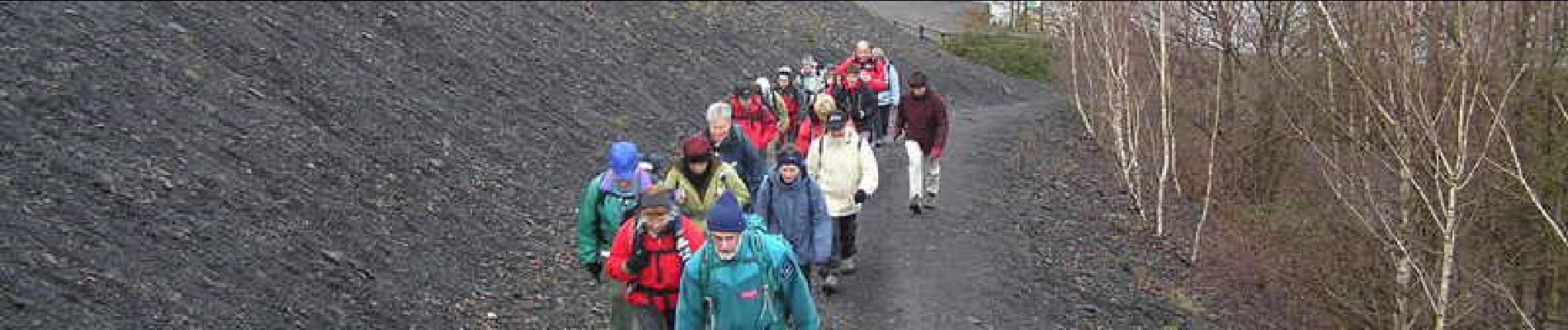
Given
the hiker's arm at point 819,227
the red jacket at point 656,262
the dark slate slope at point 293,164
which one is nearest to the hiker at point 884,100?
the dark slate slope at point 293,164

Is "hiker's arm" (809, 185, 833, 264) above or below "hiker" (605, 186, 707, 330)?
below

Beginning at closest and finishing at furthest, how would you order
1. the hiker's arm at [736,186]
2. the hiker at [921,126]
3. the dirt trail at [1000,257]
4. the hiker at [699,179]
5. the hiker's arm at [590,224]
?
the hiker's arm at [590,224] < the hiker at [699,179] < the hiker's arm at [736,186] < the dirt trail at [1000,257] < the hiker at [921,126]

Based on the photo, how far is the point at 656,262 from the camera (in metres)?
5.60

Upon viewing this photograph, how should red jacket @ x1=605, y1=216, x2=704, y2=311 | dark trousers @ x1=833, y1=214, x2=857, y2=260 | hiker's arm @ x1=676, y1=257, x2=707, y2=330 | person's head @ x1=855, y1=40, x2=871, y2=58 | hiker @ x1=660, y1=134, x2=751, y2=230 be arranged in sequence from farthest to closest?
person's head @ x1=855, y1=40, x2=871, y2=58 → dark trousers @ x1=833, y1=214, x2=857, y2=260 → hiker @ x1=660, y1=134, x2=751, y2=230 → red jacket @ x1=605, y1=216, x2=704, y2=311 → hiker's arm @ x1=676, y1=257, x2=707, y2=330

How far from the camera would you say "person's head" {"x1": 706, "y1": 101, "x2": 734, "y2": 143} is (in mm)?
7637

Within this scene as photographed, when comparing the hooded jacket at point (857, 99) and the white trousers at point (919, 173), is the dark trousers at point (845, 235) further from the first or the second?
the hooded jacket at point (857, 99)

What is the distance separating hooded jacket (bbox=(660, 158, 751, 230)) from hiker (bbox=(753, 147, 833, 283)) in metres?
0.84

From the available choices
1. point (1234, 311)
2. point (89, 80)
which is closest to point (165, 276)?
point (89, 80)

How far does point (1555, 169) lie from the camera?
43.3 feet

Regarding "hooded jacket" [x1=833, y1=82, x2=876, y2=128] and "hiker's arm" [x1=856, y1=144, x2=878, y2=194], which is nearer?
"hiker's arm" [x1=856, y1=144, x2=878, y2=194]

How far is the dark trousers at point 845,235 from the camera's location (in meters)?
9.34

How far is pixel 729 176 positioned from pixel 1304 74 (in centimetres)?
1158

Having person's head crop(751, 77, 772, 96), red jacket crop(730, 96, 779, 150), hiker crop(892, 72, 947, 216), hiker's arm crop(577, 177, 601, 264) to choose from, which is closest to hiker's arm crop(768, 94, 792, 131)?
person's head crop(751, 77, 772, 96)

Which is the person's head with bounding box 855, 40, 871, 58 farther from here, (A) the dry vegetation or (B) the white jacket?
(B) the white jacket
